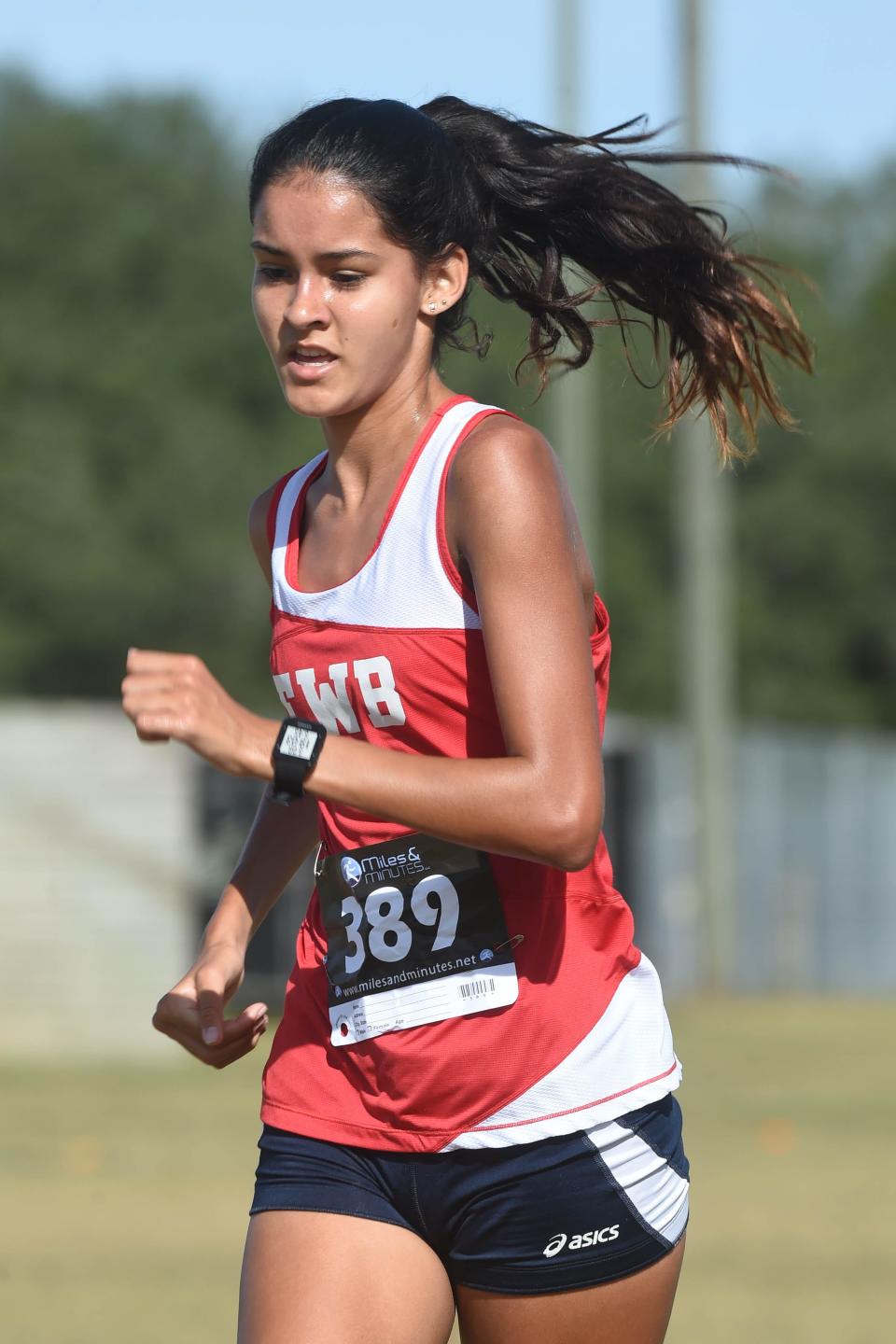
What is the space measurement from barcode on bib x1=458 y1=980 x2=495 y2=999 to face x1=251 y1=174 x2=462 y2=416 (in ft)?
2.53

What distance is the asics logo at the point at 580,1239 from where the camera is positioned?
2.77m

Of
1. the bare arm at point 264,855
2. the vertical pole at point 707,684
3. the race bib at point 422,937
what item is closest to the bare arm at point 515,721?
the race bib at point 422,937

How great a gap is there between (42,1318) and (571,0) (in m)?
14.2

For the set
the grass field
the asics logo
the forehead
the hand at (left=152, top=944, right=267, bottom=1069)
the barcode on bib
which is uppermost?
the forehead

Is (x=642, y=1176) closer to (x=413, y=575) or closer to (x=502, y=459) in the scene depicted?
(x=413, y=575)

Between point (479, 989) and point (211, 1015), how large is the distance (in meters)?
0.45

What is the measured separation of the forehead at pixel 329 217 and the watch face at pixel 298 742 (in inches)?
26.3

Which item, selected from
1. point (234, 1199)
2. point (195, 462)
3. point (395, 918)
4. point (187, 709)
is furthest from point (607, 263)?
point (195, 462)

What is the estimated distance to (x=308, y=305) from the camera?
2736 millimetres

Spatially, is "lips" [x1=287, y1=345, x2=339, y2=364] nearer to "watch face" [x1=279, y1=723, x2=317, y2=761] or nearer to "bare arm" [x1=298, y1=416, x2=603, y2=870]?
"bare arm" [x1=298, y1=416, x2=603, y2=870]

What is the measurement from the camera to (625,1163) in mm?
2811

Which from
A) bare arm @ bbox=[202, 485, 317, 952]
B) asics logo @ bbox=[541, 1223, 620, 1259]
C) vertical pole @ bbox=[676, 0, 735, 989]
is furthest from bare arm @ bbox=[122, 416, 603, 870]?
vertical pole @ bbox=[676, 0, 735, 989]

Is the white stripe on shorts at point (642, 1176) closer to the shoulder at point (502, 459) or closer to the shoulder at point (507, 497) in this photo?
the shoulder at point (507, 497)

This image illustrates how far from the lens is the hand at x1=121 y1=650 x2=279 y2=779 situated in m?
2.34
